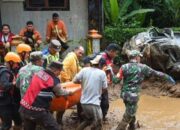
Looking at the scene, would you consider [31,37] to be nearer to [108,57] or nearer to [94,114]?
[108,57]

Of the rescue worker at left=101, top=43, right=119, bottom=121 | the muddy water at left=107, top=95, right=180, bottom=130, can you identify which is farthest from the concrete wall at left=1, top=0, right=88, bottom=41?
the rescue worker at left=101, top=43, right=119, bottom=121

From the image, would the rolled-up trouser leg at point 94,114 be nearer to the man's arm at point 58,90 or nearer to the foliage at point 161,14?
the man's arm at point 58,90

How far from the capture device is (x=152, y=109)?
10750 mm

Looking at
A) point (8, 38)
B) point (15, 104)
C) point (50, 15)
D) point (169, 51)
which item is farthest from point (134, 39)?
point (15, 104)

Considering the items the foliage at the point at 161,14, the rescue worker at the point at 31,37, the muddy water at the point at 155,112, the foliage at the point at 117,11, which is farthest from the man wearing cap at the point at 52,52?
the foliage at the point at 161,14

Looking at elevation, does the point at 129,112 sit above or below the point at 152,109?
above

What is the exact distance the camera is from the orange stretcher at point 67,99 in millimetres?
7941

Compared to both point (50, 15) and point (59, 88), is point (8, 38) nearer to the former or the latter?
point (50, 15)

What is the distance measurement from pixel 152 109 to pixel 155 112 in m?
0.30

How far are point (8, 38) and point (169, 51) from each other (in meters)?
4.24

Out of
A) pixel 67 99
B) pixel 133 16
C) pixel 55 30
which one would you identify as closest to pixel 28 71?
pixel 67 99

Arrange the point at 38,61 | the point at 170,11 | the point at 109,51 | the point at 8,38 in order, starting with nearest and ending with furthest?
the point at 38,61
the point at 109,51
the point at 8,38
the point at 170,11

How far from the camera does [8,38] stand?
1227cm

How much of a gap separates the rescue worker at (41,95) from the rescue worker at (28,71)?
0.43 metres
